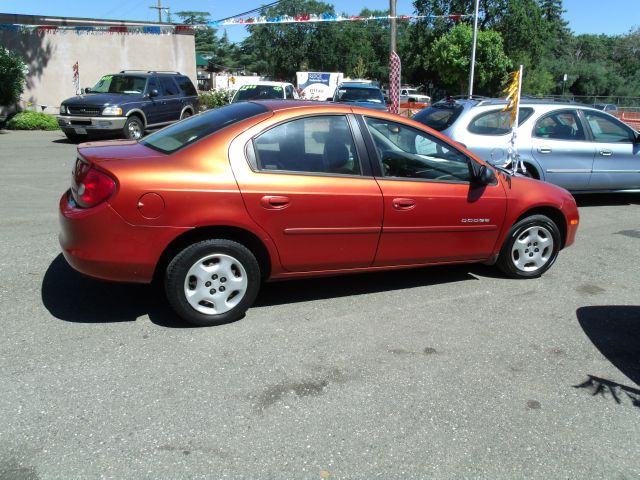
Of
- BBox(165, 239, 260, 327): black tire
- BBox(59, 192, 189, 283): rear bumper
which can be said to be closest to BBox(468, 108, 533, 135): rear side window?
BBox(165, 239, 260, 327): black tire

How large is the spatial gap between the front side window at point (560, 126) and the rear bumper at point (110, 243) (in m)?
6.10

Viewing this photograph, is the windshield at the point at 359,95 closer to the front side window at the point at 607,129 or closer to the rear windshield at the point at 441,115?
the rear windshield at the point at 441,115

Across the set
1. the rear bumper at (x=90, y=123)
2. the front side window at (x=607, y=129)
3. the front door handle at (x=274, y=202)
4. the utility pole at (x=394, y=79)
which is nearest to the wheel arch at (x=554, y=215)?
the front door handle at (x=274, y=202)

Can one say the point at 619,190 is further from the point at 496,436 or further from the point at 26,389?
the point at 26,389

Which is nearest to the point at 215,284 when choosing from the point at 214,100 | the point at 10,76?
the point at 10,76

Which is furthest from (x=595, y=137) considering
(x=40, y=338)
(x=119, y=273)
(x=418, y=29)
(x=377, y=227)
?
(x=418, y=29)

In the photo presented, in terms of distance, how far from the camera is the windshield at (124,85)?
14.8 m

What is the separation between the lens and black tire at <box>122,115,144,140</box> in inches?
546

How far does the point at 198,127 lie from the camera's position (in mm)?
4250

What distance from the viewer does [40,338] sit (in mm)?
3711

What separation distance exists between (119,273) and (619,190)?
7.73 meters

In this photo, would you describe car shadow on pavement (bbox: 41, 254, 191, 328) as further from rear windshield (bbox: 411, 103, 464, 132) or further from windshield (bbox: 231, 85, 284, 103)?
windshield (bbox: 231, 85, 284, 103)

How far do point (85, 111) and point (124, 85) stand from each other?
5.30ft

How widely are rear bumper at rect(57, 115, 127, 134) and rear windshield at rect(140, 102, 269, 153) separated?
9.94m
